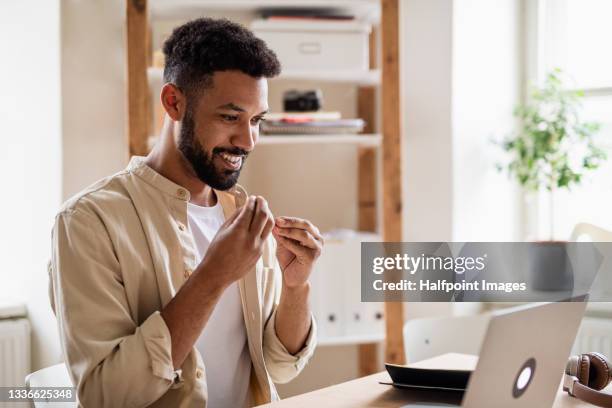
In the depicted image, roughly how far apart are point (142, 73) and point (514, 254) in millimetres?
1699

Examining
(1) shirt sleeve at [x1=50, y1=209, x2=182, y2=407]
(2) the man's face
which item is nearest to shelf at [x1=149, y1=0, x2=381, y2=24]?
(2) the man's face

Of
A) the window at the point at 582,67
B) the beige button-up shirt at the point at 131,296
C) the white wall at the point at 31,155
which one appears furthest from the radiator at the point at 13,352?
the window at the point at 582,67

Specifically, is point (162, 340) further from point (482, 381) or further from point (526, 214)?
point (526, 214)

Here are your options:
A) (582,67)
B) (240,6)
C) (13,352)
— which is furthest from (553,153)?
(13,352)

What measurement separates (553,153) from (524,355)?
6.72 feet

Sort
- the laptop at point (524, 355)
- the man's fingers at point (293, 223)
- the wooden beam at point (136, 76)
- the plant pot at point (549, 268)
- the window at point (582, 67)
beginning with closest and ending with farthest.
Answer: the laptop at point (524, 355) → the man's fingers at point (293, 223) → the wooden beam at point (136, 76) → the plant pot at point (549, 268) → the window at point (582, 67)

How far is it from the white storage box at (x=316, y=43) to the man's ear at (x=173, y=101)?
3.54 ft

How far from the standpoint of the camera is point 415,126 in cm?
304

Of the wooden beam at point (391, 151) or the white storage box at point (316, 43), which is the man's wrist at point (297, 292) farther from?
the white storage box at point (316, 43)

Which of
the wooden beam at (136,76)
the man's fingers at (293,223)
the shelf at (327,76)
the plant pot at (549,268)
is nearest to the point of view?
the man's fingers at (293,223)

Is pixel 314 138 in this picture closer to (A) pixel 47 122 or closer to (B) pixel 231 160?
(A) pixel 47 122

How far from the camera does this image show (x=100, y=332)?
1395 millimetres

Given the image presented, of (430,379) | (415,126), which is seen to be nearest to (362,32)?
(415,126)

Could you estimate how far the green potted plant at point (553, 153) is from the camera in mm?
2996
